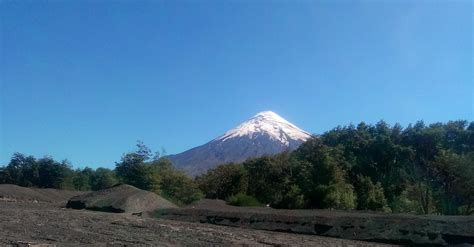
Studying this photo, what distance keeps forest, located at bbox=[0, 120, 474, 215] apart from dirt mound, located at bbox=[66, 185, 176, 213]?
1025 centimetres

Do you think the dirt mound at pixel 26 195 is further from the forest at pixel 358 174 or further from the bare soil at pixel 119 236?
the bare soil at pixel 119 236

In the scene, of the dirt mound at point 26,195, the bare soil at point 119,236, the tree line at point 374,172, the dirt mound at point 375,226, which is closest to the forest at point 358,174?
the tree line at point 374,172

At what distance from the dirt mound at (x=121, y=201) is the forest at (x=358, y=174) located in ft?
33.6

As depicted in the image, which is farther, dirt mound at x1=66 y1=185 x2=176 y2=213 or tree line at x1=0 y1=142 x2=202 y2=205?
tree line at x1=0 y1=142 x2=202 y2=205

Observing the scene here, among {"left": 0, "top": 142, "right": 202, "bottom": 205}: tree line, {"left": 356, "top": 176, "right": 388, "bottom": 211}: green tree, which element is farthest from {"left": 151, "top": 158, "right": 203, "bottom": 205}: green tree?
{"left": 356, "top": 176, "right": 388, "bottom": 211}: green tree

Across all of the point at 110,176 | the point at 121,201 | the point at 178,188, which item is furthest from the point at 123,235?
the point at 110,176

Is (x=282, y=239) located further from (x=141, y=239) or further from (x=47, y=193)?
(x=47, y=193)

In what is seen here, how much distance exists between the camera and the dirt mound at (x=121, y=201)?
141ft

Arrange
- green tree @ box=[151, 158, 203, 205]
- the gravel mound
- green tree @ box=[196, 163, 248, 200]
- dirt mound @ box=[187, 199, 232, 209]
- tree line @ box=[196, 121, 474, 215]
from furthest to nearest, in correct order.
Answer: green tree @ box=[196, 163, 248, 200] < green tree @ box=[151, 158, 203, 205] < tree line @ box=[196, 121, 474, 215] < dirt mound @ box=[187, 199, 232, 209] < the gravel mound

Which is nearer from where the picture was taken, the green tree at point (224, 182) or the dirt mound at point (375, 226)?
the dirt mound at point (375, 226)

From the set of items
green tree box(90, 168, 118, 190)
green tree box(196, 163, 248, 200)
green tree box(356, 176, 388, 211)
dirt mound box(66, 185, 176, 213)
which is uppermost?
green tree box(90, 168, 118, 190)

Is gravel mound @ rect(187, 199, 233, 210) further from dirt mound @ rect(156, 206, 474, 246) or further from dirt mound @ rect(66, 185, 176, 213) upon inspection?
dirt mound @ rect(156, 206, 474, 246)

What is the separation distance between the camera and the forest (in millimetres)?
53719

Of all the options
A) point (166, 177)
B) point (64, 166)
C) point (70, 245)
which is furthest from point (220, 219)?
point (64, 166)
